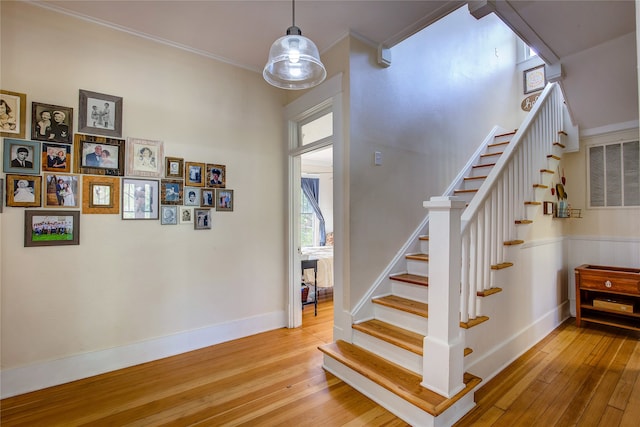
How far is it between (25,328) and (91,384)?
617 millimetres

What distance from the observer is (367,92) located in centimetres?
271

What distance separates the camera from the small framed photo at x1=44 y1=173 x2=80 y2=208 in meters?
2.25

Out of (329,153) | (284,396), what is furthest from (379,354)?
(329,153)

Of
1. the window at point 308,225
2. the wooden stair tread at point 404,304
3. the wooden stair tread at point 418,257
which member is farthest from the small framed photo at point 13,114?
the window at point 308,225

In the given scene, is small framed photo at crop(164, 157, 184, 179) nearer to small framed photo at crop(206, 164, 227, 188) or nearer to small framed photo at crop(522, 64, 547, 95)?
small framed photo at crop(206, 164, 227, 188)

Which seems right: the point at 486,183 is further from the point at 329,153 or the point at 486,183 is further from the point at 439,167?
the point at 329,153

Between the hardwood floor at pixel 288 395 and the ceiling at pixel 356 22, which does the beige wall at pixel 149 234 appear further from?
the hardwood floor at pixel 288 395

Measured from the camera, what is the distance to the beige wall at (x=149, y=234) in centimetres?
219

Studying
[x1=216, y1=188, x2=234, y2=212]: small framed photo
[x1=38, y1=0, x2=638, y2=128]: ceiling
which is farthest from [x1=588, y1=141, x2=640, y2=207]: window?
[x1=216, y1=188, x2=234, y2=212]: small framed photo

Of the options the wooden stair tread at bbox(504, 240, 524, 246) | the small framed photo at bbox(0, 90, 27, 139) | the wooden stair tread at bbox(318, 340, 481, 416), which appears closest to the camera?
the wooden stair tread at bbox(318, 340, 481, 416)

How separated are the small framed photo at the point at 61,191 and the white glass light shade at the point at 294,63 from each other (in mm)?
1778

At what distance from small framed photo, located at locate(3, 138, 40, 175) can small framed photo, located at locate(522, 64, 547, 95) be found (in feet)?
20.2

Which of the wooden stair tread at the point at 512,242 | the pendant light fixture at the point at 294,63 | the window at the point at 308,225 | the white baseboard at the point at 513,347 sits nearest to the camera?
the pendant light fixture at the point at 294,63

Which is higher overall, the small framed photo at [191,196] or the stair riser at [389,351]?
the small framed photo at [191,196]
